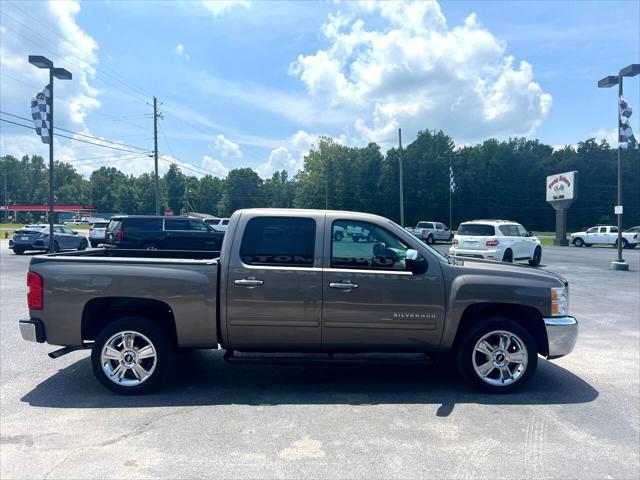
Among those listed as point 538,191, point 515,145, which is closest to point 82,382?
point 538,191

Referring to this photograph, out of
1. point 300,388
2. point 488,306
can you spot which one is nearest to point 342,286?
point 300,388

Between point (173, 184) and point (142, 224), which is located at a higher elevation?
point (173, 184)

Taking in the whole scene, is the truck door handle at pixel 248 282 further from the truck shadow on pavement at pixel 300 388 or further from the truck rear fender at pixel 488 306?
the truck rear fender at pixel 488 306

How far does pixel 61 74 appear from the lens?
18031 millimetres

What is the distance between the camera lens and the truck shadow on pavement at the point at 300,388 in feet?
14.8

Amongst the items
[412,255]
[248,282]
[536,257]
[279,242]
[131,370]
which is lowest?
[131,370]

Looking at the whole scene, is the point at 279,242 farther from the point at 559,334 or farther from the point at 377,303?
the point at 559,334

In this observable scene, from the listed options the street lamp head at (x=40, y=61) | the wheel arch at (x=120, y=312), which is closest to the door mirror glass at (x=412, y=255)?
the wheel arch at (x=120, y=312)

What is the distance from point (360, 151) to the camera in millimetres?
84250

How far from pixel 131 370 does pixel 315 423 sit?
1.96 metres

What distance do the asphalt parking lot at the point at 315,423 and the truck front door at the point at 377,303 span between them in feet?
1.92

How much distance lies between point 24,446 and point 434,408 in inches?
135

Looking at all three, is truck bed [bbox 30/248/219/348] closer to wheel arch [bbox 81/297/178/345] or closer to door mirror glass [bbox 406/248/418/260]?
wheel arch [bbox 81/297/178/345]

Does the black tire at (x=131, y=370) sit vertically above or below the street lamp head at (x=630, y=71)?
below
